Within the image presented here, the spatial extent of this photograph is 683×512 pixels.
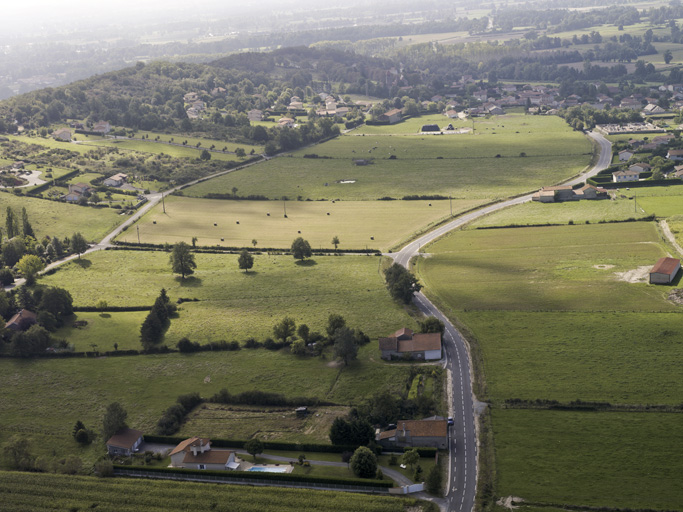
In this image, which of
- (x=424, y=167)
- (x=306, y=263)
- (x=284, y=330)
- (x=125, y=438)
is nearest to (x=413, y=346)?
(x=284, y=330)

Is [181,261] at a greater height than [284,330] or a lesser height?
greater

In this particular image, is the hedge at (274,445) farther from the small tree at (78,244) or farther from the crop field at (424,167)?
the crop field at (424,167)

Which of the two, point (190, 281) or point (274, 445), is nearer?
point (274, 445)

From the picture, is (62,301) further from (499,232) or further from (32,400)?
(499,232)

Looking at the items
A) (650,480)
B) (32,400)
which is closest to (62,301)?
(32,400)

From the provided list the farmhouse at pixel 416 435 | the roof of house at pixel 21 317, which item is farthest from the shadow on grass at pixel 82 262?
the farmhouse at pixel 416 435

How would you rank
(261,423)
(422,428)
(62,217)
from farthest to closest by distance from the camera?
(62,217) → (261,423) → (422,428)

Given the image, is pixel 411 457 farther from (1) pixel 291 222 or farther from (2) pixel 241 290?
(1) pixel 291 222

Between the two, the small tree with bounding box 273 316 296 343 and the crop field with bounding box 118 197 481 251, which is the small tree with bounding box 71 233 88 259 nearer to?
the crop field with bounding box 118 197 481 251
